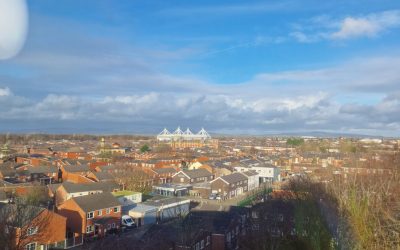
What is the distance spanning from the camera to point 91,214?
15.5m

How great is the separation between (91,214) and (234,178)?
42.4 ft

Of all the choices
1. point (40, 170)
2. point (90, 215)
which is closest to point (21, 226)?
point (90, 215)

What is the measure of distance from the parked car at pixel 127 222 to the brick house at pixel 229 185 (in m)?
8.66

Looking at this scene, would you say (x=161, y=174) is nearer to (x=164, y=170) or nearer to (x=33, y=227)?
(x=164, y=170)

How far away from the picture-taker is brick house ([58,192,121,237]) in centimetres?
1520

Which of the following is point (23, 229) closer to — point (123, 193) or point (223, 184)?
point (123, 193)

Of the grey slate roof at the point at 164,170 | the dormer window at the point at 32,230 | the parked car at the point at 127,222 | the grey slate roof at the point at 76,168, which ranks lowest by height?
the parked car at the point at 127,222

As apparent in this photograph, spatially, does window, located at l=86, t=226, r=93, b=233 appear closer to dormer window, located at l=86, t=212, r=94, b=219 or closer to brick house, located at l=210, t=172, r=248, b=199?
dormer window, located at l=86, t=212, r=94, b=219

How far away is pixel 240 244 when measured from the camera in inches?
485

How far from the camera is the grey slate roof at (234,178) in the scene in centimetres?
2547

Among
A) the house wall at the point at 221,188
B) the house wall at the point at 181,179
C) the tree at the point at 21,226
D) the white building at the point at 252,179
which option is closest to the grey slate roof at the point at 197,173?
the house wall at the point at 181,179

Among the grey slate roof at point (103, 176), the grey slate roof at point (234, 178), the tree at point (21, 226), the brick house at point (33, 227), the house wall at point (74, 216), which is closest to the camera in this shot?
the tree at point (21, 226)

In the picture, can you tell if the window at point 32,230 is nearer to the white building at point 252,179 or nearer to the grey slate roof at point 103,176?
the grey slate roof at point 103,176

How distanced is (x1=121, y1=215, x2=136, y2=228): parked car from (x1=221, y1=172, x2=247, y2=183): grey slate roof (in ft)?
30.6
